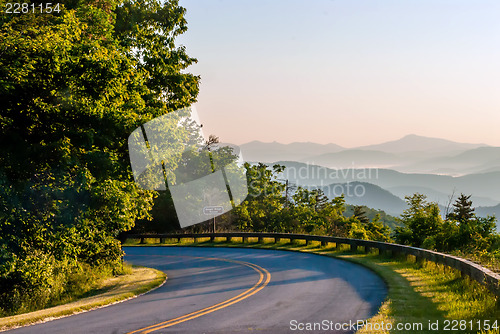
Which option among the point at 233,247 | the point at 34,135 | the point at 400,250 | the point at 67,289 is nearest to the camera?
the point at 34,135

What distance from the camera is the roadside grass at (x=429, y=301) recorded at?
10106 millimetres

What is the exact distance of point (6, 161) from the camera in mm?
14898

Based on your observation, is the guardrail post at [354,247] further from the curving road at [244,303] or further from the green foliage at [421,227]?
the curving road at [244,303]

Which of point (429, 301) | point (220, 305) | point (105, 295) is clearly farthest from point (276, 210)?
point (429, 301)

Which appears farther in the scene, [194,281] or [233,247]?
[233,247]

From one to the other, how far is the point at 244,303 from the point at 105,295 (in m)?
5.74

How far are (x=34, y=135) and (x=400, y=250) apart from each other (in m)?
17.5

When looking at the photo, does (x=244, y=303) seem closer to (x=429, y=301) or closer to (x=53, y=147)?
(x=429, y=301)

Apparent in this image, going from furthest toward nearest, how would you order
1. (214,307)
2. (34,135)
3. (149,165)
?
(149,165), (34,135), (214,307)

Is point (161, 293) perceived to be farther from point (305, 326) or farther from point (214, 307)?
point (305, 326)

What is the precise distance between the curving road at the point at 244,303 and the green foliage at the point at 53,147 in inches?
138

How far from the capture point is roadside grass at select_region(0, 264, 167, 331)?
499 inches

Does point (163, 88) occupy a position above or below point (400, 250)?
above

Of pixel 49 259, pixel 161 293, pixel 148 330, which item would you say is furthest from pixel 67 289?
pixel 148 330
